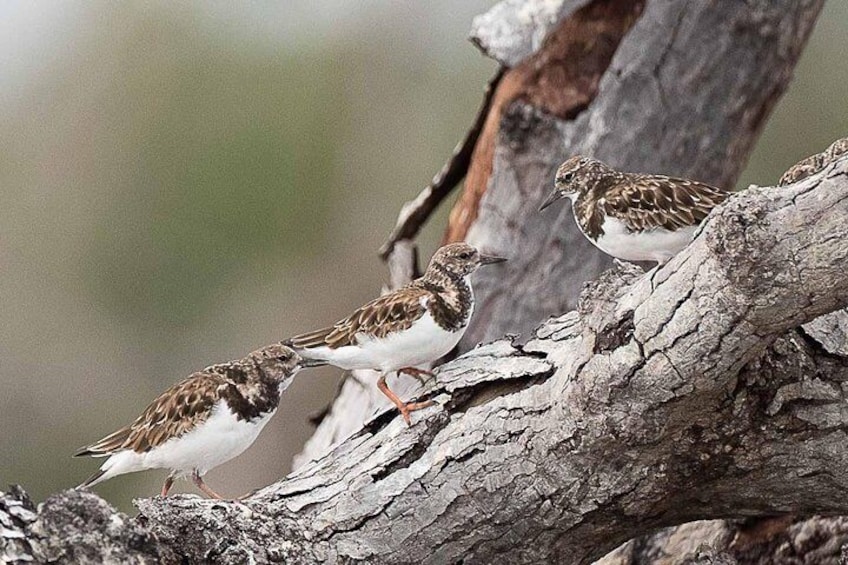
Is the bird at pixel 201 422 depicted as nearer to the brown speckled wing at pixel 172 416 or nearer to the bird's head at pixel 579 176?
the brown speckled wing at pixel 172 416

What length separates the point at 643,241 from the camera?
3020 mm

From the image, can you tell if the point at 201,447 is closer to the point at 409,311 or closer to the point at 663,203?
the point at 409,311

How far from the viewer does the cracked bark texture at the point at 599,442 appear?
90.8 inches

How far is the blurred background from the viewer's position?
827 cm

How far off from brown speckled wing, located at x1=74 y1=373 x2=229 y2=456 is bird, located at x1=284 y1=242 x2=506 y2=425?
286 mm

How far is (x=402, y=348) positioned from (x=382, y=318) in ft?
0.31

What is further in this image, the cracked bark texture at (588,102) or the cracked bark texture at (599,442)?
the cracked bark texture at (588,102)

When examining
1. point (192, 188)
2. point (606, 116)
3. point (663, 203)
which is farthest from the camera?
point (192, 188)

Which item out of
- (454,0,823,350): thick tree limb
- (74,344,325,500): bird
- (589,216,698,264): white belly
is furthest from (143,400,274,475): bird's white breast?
(454,0,823,350): thick tree limb

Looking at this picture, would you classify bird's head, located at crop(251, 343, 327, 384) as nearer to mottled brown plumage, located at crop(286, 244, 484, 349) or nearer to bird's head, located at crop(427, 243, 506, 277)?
mottled brown plumage, located at crop(286, 244, 484, 349)

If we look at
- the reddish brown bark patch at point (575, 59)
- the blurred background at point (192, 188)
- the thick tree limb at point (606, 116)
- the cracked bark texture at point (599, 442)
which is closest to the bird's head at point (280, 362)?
the cracked bark texture at point (599, 442)

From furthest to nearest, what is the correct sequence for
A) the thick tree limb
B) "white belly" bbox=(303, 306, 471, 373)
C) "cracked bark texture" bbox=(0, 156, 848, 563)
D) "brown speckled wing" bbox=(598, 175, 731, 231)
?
1. the thick tree limb
2. "white belly" bbox=(303, 306, 471, 373)
3. "brown speckled wing" bbox=(598, 175, 731, 231)
4. "cracked bark texture" bbox=(0, 156, 848, 563)

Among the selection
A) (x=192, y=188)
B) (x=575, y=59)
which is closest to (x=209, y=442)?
(x=575, y=59)

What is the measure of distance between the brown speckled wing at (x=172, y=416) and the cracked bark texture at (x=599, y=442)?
1.10 feet
